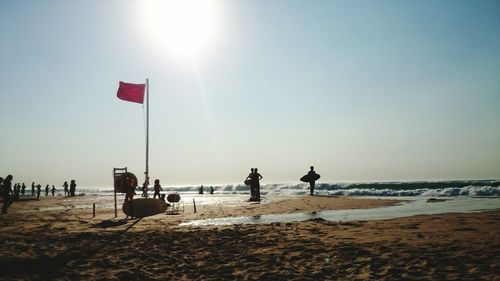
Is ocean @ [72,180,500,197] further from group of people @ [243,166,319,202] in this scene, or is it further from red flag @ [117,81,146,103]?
red flag @ [117,81,146,103]

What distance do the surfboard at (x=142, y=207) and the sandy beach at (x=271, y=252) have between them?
16.6ft

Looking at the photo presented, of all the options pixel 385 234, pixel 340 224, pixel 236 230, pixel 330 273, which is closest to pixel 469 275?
pixel 330 273

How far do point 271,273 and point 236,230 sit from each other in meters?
5.79

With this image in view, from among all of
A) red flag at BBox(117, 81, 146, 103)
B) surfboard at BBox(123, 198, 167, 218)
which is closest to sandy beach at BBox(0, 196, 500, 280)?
surfboard at BBox(123, 198, 167, 218)

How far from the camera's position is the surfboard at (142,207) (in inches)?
724

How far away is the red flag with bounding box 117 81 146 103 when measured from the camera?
2236cm

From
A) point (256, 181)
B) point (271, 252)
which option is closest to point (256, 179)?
point (256, 181)

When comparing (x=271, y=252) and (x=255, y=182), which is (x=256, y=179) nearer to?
(x=255, y=182)

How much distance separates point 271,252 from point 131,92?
1680 cm

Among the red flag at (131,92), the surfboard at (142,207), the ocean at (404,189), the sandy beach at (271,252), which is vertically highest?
the red flag at (131,92)

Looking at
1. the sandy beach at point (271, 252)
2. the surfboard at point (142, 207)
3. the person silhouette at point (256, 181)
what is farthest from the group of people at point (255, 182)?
the sandy beach at point (271, 252)

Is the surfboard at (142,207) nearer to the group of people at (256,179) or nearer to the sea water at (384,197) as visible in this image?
the sea water at (384,197)

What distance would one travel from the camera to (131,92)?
22562mm

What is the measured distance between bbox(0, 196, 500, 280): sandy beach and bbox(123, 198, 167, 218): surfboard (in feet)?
16.6
